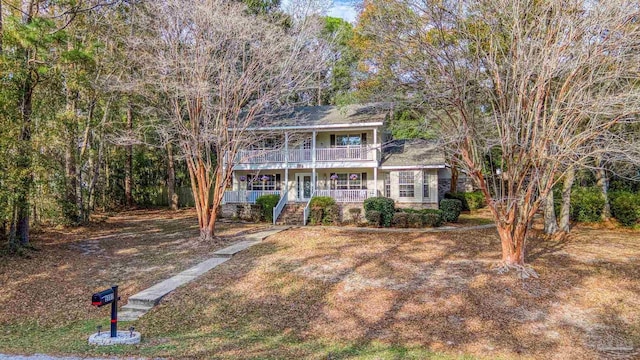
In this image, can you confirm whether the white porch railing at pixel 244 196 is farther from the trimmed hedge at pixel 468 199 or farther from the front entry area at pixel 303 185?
the trimmed hedge at pixel 468 199

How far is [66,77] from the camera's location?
1502 centimetres

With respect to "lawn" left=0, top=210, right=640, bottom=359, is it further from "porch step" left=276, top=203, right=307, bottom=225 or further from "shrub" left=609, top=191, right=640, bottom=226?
"porch step" left=276, top=203, right=307, bottom=225

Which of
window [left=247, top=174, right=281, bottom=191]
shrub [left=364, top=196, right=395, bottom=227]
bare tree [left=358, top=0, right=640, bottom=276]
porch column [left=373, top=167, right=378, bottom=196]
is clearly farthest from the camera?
window [left=247, top=174, right=281, bottom=191]

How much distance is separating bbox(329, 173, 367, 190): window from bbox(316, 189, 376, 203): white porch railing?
1.23 meters

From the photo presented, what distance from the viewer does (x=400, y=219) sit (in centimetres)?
1794

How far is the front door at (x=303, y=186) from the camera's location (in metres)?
23.8

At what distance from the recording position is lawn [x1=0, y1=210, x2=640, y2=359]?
258 inches

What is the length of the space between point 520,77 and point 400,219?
9.61 metres

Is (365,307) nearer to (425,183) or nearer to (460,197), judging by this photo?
(425,183)

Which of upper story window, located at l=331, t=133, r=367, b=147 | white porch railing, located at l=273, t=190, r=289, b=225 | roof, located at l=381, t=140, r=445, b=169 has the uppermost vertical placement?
upper story window, located at l=331, t=133, r=367, b=147

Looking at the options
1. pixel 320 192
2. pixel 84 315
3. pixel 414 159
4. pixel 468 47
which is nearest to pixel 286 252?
pixel 84 315

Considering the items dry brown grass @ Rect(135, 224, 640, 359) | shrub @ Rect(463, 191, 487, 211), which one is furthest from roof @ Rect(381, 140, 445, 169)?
dry brown grass @ Rect(135, 224, 640, 359)

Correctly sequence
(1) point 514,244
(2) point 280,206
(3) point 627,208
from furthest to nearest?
(2) point 280,206, (3) point 627,208, (1) point 514,244

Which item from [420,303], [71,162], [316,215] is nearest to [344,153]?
[316,215]
